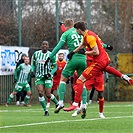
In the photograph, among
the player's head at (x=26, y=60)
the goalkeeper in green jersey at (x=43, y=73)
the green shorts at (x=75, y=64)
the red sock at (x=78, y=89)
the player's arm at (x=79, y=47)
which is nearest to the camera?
the red sock at (x=78, y=89)

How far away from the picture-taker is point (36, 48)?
26578 mm

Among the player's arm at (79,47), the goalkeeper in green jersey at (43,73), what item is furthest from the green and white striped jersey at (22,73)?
the player's arm at (79,47)

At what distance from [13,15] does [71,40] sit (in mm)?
9987

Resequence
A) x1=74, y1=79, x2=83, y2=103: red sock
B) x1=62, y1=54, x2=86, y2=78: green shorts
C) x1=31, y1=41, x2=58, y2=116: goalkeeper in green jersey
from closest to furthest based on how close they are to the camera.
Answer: x1=74, y1=79, x2=83, y2=103: red sock → x1=62, y1=54, x2=86, y2=78: green shorts → x1=31, y1=41, x2=58, y2=116: goalkeeper in green jersey

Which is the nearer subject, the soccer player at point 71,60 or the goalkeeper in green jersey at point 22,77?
the soccer player at point 71,60

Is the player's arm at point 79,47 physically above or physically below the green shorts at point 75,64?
above

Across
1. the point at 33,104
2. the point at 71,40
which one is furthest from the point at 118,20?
the point at 71,40

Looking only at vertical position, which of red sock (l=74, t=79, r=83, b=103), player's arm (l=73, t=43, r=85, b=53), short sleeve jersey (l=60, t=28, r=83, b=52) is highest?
short sleeve jersey (l=60, t=28, r=83, b=52)

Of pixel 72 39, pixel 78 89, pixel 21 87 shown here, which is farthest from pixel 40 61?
pixel 21 87

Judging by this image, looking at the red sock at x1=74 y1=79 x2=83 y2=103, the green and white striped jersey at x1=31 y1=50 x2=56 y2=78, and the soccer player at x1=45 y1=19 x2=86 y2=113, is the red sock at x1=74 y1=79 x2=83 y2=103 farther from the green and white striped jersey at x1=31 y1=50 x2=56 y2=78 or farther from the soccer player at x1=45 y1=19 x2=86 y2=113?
the green and white striped jersey at x1=31 y1=50 x2=56 y2=78

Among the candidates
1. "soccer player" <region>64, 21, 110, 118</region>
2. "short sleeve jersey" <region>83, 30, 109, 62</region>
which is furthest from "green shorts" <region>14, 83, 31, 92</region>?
"short sleeve jersey" <region>83, 30, 109, 62</region>

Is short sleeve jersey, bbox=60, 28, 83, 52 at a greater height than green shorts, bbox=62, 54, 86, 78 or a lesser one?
greater

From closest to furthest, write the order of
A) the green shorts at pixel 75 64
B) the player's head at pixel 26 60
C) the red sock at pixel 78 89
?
the red sock at pixel 78 89, the green shorts at pixel 75 64, the player's head at pixel 26 60

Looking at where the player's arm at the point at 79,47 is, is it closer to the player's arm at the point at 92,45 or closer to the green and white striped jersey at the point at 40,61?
the player's arm at the point at 92,45
